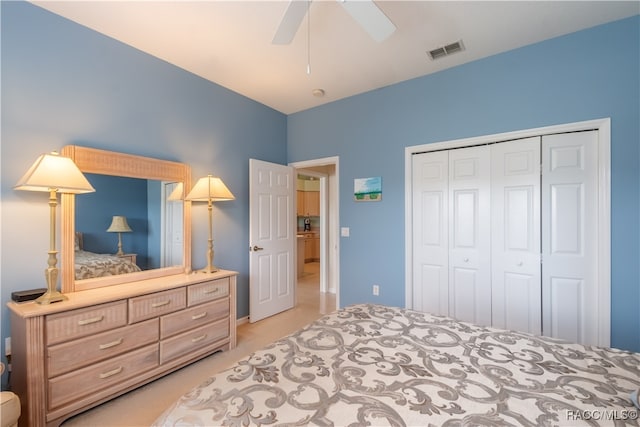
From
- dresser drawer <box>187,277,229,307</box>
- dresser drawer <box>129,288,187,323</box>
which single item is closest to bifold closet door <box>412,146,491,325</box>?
dresser drawer <box>187,277,229,307</box>

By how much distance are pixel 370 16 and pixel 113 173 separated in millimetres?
2241

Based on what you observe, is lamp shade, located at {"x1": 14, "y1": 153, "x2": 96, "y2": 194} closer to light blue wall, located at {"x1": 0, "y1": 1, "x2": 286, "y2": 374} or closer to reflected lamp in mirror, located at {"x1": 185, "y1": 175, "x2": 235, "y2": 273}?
light blue wall, located at {"x1": 0, "y1": 1, "x2": 286, "y2": 374}

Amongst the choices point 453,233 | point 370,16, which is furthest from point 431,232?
point 370,16

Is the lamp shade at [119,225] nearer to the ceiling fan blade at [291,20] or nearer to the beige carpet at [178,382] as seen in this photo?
the beige carpet at [178,382]

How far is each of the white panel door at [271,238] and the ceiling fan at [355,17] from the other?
1.86 metres

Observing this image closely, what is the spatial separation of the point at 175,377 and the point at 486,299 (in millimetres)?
2853

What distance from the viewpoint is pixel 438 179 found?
2977mm

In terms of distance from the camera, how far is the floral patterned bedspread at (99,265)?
2.14 meters

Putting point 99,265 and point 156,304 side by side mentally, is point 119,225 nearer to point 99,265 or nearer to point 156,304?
point 99,265

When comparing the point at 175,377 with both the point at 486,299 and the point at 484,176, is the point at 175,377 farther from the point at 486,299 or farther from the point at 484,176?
the point at 484,176

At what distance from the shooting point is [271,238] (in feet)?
12.1

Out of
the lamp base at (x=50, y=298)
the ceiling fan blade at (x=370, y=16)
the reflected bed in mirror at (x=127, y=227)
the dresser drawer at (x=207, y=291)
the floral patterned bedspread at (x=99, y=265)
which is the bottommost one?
the dresser drawer at (x=207, y=291)

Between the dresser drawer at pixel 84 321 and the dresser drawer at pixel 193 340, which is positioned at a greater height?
the dresser drawer at pixel 84 321

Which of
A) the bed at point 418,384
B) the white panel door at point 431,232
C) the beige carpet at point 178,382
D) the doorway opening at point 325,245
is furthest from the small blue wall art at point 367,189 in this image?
the bed at point 418,384
